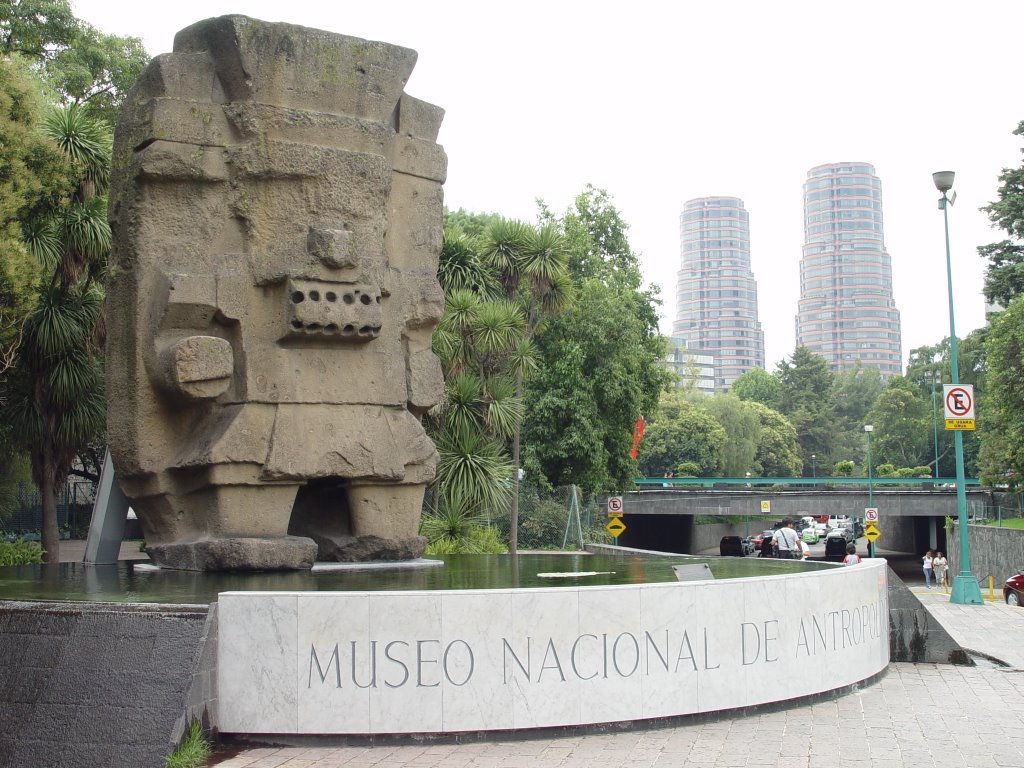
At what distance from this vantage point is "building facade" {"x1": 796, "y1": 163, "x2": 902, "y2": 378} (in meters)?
167

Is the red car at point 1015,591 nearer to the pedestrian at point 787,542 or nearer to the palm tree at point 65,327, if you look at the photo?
the pedestrian at point 787,542

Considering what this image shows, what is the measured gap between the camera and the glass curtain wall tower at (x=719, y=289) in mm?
174875

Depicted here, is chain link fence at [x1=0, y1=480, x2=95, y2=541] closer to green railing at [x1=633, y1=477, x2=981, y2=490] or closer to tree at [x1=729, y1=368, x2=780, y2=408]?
green railing at [x1=633, y1=477, x2=981, y2=490]

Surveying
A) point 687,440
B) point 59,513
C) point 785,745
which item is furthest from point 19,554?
point 687,440

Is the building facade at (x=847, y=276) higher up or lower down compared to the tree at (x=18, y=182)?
higher up

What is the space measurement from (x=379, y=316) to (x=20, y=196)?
7.35m

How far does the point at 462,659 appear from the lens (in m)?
7.64

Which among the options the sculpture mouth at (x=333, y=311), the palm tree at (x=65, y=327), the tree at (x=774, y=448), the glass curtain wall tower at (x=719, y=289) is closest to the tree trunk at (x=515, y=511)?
the palm tree at (x=65, y=327)

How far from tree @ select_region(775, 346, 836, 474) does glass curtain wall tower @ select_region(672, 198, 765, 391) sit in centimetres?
7618

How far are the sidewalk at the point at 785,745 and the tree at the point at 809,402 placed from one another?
8408 centimetres

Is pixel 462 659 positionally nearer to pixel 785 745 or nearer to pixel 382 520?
pixel 785 745

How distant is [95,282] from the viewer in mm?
19109

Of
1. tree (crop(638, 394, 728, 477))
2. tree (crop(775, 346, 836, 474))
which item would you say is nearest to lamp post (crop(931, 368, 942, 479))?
tree (crop(638, 394, 728, 477))

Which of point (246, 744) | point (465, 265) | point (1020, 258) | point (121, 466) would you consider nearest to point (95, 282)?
point (465, 265)
